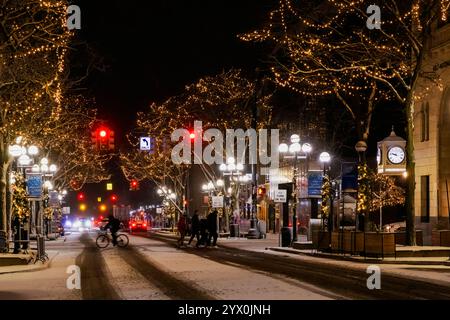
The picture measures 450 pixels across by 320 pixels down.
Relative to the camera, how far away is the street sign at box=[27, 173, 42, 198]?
1209 inches

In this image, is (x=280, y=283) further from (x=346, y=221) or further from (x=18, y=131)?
(x=346, y=221)

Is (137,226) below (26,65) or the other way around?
below

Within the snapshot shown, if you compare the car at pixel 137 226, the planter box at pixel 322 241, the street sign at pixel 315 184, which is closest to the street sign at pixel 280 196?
the street sign at pixel 315 184

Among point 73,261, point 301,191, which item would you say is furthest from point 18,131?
point 301,191

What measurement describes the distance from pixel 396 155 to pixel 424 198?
31.6 ft

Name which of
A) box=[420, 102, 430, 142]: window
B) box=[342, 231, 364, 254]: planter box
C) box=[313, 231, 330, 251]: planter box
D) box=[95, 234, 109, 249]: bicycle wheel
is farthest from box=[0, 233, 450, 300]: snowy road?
box=[420, 102, 430, 142]: window

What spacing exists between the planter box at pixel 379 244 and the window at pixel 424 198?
1231 centimetres

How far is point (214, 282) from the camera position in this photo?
19375 millimetres

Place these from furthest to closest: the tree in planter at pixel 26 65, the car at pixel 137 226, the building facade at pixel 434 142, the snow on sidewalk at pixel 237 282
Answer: the car at pixel 137 226, the building facade at pixel 434 142, the tree in planter at pixel 26 65, the snow on sidewalk at pixel 237 282

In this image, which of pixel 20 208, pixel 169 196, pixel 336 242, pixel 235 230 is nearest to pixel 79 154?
pixel 169 196

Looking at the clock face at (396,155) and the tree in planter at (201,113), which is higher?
the tree in planter at (201,113)

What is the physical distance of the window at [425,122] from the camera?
3962 centimetres

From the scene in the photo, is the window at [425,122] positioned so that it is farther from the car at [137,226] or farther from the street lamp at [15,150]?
the car at [137,226]

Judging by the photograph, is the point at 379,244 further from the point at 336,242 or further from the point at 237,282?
the point at 237,282
